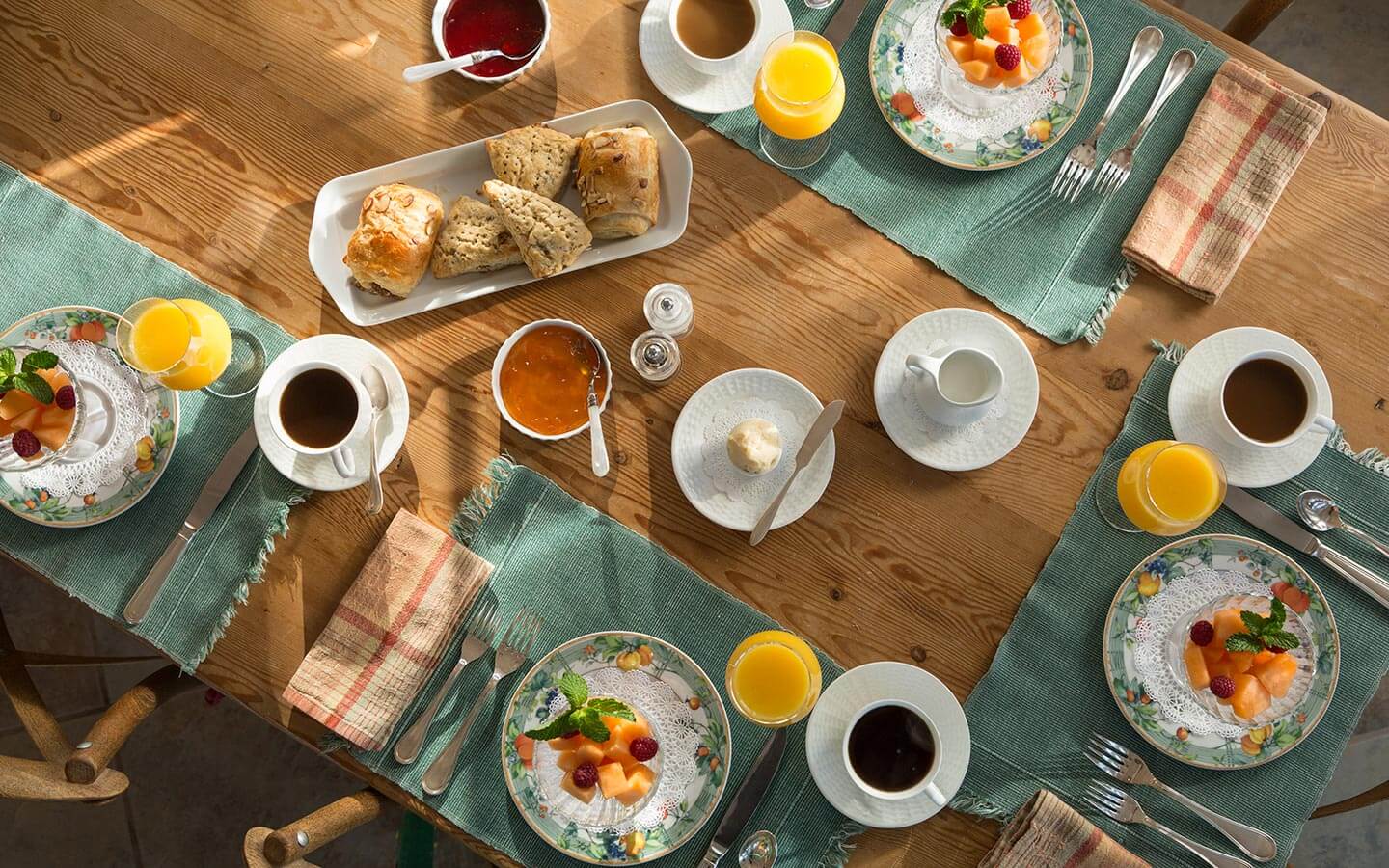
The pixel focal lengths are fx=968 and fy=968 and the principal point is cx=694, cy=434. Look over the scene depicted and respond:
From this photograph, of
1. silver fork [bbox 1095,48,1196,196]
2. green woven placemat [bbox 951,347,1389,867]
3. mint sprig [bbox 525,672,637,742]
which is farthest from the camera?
silver fork [bbox 1095,48,1196,196]

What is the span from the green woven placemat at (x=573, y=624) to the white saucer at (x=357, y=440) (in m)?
0.20

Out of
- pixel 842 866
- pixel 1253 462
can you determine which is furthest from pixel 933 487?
pixel 842 866

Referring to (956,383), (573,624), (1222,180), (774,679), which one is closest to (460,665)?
(573,624)

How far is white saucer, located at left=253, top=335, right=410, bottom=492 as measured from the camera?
1816 mm

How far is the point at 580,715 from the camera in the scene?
1.71m

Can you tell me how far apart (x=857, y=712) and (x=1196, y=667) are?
62 centimetres

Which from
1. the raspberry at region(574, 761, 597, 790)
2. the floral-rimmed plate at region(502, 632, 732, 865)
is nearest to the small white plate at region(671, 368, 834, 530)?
the floral-rimmed plate at region(502, 632, 732, 865)

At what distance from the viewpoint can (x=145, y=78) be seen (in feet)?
6.50

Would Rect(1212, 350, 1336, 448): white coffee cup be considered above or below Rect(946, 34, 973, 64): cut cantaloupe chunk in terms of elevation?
below

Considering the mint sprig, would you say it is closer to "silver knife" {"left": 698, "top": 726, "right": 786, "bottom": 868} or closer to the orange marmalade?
"silver knife" {"left": 698, "top": 726, "right": 786, "bottom": 868}

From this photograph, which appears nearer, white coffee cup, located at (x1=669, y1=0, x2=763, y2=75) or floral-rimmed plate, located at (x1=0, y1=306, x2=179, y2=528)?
floral-rimmed plate, located at (x1=0, y1=306, x2=179, y2=528)

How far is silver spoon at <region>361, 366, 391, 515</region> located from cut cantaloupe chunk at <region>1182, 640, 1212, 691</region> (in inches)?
60.1

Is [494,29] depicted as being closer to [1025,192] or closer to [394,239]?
[394,239]

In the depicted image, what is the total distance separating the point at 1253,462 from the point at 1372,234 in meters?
0.53
